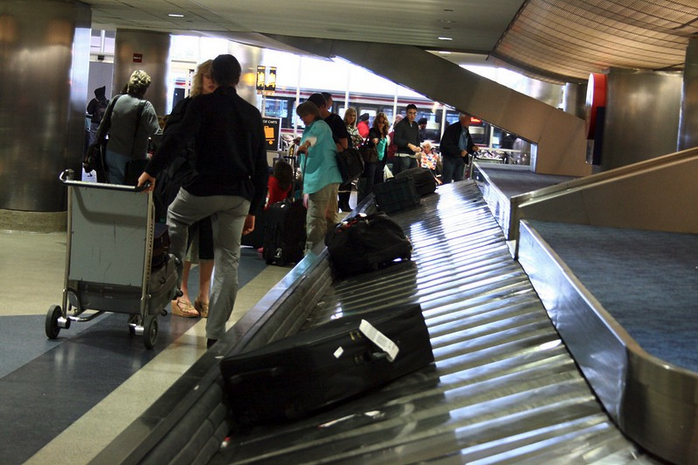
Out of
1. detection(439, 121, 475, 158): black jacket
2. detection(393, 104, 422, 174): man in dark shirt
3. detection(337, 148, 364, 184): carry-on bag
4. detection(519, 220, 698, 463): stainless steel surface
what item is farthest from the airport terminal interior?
detection(393, 104, 422, 174): man in dark shirt

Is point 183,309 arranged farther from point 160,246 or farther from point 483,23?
point 483,23

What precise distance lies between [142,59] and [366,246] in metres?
10.0

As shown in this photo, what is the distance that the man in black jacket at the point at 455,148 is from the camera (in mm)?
12719

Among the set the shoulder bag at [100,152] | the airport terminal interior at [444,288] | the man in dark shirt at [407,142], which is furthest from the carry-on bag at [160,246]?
the man in dark shirt at [407,142]

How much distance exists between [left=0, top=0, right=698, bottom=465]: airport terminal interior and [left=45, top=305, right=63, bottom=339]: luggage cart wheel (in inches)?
0.5

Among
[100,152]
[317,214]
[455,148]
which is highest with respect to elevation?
[455,148]

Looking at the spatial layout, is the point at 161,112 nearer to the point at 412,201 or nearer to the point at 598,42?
the point at 412,201

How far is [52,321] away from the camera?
491cm

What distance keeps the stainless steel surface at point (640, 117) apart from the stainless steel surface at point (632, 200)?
4.95 meters

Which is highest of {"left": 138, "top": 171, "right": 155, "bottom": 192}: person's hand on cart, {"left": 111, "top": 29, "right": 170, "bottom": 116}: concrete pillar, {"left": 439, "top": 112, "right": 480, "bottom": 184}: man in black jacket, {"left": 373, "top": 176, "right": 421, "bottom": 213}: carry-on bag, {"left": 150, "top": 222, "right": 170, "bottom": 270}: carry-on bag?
{"left": 111, "top": 29, "right": 170, "bottom": 116}: concrete pillar

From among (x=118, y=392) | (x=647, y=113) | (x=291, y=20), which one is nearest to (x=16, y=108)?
(x=291, y=20)

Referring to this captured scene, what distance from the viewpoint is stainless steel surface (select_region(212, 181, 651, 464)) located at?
7.82 ft

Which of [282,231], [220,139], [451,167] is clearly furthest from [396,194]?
[220,139]

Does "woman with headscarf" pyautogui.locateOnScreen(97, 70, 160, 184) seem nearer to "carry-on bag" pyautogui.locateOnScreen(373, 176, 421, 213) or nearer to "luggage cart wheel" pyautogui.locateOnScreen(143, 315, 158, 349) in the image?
"luggage cart wheel" pyautogui.locateOnScreen(143, 315, 158, 349)
